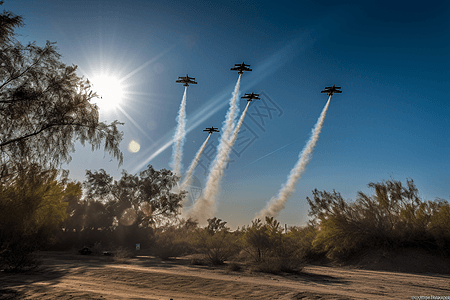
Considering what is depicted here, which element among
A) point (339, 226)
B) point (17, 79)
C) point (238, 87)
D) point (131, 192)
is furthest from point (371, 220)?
point (131, 192)

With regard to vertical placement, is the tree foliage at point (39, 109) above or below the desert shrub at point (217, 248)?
above

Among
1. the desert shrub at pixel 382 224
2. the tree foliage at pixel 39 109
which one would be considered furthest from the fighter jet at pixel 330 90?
the tree foliage at pixel 39 109

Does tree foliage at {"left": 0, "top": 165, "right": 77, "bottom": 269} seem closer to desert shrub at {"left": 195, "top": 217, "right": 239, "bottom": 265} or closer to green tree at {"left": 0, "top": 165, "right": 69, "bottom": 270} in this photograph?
green tree at {"left": 0, "top": 165, "right": 69, "bottom": 270}

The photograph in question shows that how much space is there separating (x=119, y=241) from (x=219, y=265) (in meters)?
21.3

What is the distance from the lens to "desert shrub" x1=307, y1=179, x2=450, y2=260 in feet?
60.1

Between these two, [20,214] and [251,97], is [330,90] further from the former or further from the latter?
[20,214]

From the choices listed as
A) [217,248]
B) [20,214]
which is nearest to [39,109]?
[20,214]

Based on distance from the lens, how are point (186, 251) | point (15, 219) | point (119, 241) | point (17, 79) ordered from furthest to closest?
point (119, 241) < point (186, 251) < point (15, 219) < point (17, 79)

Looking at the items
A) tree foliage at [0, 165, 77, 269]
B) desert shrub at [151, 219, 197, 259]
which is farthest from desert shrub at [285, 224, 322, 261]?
tree foliage at [0, 165, 77, 269]

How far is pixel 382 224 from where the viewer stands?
19.4m

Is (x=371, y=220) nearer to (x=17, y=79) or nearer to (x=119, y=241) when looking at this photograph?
(x=17, y=79)

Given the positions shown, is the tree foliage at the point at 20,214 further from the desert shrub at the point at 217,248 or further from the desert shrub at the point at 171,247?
the desert shrub at the point at 171,247

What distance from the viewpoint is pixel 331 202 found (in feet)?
73.1

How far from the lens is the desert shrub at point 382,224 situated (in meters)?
18.3
